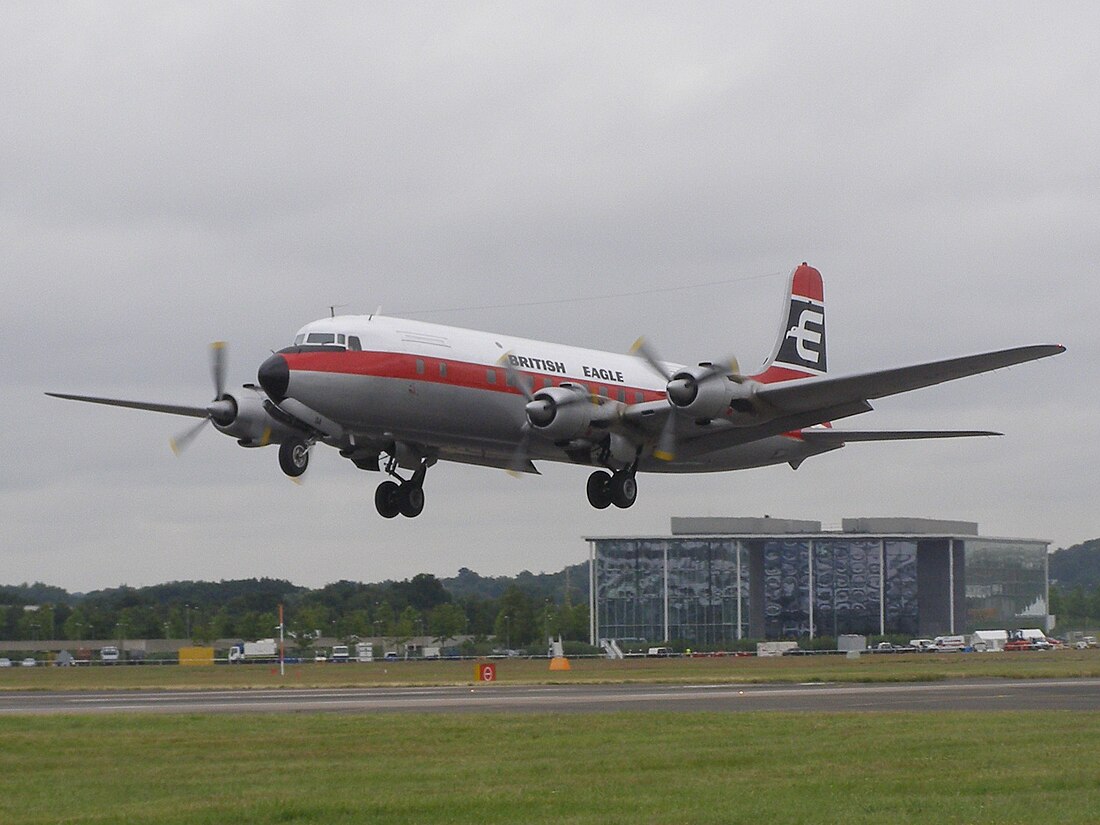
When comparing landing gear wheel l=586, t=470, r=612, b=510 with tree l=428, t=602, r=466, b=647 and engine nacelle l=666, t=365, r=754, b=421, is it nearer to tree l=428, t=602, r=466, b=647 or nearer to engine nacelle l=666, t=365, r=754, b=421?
engine nacelle l=666, t=365, r=754, b=421

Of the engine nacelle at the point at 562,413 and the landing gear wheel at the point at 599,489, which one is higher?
the engine nacelle at the point at 562,413

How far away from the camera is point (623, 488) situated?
40156 millimetres

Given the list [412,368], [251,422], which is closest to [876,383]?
[412,368]

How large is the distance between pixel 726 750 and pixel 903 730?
474 cm

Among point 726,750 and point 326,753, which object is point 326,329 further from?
point 726,750

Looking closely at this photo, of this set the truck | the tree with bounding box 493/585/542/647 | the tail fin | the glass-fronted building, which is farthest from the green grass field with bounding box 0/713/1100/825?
the glass-fronted building

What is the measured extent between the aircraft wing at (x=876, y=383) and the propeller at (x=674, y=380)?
3.38 feet

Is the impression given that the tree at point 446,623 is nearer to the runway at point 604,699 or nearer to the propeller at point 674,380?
the runway at point 604,699

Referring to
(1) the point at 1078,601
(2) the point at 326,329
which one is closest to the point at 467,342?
(2) the point at 326,329

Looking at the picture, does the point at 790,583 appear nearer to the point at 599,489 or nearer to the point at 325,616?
the point at 325,616

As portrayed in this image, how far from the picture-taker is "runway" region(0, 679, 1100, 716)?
35344 mm

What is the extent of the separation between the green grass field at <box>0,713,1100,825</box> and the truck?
8050cm

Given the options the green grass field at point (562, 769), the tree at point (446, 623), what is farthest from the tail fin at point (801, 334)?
the tree at point (446, 623)

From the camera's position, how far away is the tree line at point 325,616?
11933 cm
